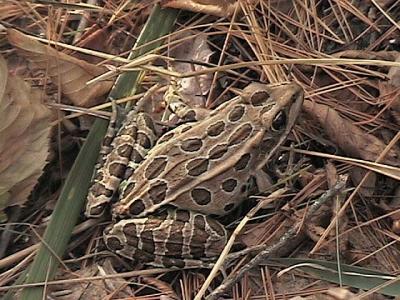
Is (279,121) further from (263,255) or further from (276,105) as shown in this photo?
(263,255)

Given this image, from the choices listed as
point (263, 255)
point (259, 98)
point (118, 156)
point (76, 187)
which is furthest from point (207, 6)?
point (263, 255)

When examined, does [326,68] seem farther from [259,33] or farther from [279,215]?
[279,215]

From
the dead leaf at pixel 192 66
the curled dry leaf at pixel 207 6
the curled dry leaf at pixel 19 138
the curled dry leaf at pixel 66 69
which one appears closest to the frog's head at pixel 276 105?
the dead leaf at pixel 192 66

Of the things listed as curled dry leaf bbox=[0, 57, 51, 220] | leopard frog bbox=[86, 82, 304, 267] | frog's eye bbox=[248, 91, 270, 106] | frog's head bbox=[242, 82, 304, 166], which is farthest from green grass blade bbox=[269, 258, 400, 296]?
curled dry leaf bbox=[0, 57, 51, 220]

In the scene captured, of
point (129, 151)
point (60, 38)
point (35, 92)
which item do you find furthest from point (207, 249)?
point (60, 38)

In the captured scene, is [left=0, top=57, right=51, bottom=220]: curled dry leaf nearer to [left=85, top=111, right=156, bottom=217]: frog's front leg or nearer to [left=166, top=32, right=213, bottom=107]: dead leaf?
[left=85, top=111, right=156, bottom=217]: frog's front leg

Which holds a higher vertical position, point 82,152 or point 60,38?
point 60,38
